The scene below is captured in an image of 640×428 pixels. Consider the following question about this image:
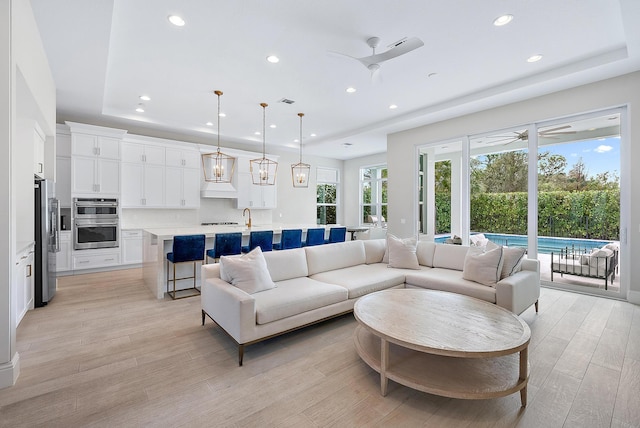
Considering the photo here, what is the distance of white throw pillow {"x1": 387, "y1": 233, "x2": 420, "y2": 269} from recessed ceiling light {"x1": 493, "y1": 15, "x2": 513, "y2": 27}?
2.76m

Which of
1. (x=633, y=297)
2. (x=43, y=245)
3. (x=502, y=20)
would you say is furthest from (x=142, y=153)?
(x=633, y=297)

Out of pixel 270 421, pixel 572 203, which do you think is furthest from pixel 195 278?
pixel 572 203

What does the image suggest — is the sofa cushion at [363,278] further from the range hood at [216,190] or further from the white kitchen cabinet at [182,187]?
the white kitchen cabinet at [182,187]

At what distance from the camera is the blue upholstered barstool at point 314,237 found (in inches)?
202

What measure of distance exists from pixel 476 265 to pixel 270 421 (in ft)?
9.22

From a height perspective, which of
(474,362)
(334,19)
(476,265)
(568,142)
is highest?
(334,19)

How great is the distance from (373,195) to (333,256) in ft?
18.9

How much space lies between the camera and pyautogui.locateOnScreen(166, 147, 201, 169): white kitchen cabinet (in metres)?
6.63

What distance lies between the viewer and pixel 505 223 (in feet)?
17.0

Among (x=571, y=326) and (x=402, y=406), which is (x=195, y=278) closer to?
(x=402, y=406)

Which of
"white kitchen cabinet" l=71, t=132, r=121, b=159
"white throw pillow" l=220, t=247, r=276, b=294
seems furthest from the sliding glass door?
"white kitchen cabinet" l=71, t=132, r=121, b=159

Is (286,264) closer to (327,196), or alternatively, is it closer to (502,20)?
(502,20)

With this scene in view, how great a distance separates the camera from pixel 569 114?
14.2 feet

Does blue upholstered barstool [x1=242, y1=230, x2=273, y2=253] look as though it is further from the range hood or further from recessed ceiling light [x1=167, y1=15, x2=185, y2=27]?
the range hood
